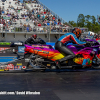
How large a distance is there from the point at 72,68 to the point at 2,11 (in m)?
23.7

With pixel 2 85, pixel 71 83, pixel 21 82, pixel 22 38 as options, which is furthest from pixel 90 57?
pixel 22 38

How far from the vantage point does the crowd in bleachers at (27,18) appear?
→ 974 inches

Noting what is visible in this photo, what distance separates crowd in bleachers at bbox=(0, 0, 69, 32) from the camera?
81.2ft

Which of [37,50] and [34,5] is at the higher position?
[34,5]

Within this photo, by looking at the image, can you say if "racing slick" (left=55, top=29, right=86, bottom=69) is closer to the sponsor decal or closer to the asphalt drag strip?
the asphalt drag strip

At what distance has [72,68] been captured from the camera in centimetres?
766

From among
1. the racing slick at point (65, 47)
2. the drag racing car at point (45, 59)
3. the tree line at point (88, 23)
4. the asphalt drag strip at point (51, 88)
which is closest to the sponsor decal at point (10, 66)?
the drag racing car at point (45, 59)

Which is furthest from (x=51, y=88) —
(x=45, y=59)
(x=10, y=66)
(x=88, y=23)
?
(x=88, y=23)

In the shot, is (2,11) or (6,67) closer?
(6,67)

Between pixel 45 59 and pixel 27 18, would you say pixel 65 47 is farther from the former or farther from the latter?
pixel 27 18

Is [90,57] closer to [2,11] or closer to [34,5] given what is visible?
[2,11]

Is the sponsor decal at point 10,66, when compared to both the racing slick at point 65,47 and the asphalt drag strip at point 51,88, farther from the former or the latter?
the racing slick at point 65,47

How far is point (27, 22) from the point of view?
27109 millimetres

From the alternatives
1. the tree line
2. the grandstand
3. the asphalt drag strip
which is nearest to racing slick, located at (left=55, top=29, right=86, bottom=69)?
the asphalt drag strip
